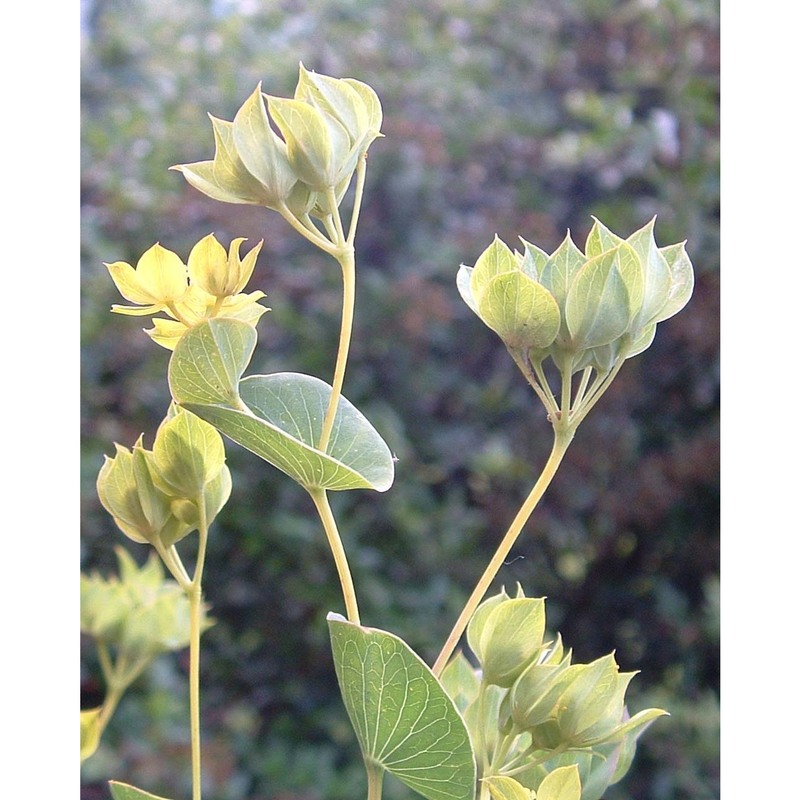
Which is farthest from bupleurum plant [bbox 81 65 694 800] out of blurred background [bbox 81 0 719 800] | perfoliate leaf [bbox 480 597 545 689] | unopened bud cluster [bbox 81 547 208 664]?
blurred background [bbox 81 0 719 800]

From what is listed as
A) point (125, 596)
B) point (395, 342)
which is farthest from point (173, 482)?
point (395, 342)

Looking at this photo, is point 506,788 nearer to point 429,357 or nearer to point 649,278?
point 649,278

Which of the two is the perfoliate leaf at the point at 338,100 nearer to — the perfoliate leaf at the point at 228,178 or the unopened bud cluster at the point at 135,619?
the perfoliate leaf at the point at 228,178

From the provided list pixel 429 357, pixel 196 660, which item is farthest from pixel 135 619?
pixel 429 357

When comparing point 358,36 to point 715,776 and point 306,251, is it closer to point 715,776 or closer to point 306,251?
point 306,251

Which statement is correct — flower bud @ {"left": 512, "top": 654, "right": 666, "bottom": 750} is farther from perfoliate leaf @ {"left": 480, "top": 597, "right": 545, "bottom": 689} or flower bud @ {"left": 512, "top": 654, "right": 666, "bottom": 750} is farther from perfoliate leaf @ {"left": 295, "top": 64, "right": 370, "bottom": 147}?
perfoliate leaf @ {"left": 295, "top": 64, "right": 370, "bottom": 147}

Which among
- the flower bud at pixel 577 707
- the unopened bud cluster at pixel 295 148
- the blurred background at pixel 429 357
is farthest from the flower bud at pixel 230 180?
the blurred background at pixel 429 357

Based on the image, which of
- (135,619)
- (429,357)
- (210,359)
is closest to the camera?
(210,359)

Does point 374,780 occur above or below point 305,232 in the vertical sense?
below
